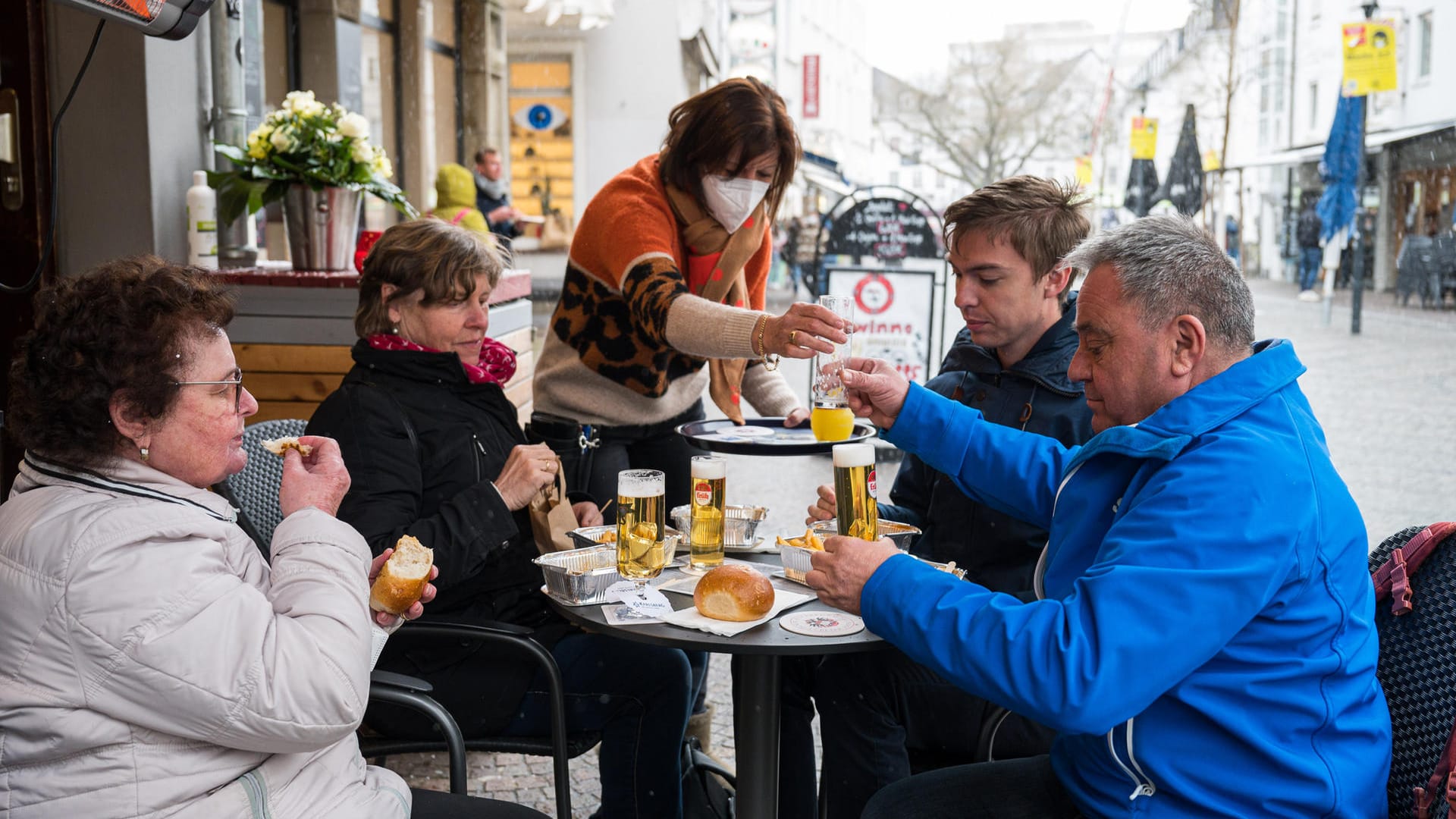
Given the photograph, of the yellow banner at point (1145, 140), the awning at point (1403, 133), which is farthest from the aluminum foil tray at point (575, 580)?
the yellow banner at point (1145, 140)

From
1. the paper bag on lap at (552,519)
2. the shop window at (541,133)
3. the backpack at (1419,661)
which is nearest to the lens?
the backpack at (1419,661)

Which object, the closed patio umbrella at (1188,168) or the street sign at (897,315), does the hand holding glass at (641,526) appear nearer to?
the street sign at (897,315)

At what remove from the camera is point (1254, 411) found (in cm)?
162

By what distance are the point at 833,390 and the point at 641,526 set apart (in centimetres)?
64

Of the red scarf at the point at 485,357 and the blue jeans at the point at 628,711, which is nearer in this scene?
the blue jeans at the point at 628,711

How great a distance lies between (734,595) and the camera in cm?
203

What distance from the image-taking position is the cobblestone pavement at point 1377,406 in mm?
5961

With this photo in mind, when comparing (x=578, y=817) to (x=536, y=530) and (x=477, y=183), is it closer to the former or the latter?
(x=536, y=530)

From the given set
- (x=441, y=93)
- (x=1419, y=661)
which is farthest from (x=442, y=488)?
(x=441, y=93)

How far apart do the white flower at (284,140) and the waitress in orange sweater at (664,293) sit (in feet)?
5.47

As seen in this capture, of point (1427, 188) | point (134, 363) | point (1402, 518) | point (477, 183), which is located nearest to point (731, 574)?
point (134, 363)

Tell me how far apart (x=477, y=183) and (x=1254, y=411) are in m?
9.45

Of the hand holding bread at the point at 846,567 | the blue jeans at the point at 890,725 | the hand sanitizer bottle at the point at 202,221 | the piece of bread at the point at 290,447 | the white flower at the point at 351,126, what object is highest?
the white flower at the point at 351,126

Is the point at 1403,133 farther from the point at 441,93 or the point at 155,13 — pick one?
the point at 441,93
